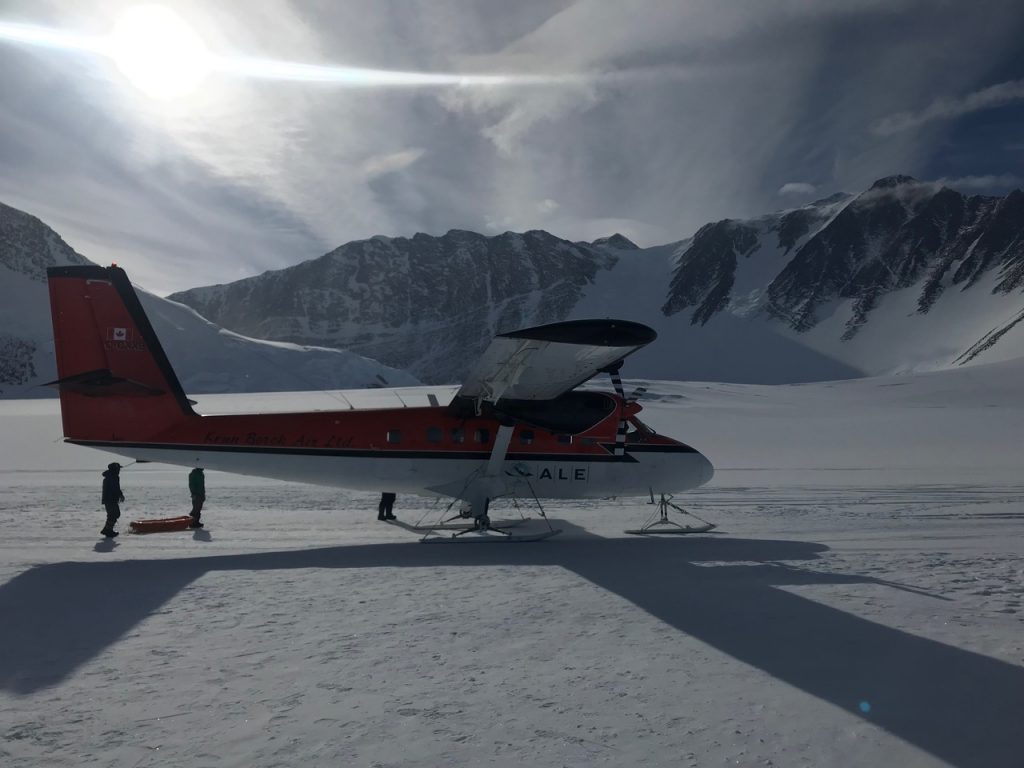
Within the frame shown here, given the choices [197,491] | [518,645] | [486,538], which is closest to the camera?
[518,645]

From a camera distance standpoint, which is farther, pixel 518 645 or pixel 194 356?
pixel 194 356

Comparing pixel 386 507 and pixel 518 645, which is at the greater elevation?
pixel 386 507

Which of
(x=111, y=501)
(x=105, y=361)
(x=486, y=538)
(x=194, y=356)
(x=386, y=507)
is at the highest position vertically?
(x=194, y=356)

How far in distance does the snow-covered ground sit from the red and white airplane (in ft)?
4.37

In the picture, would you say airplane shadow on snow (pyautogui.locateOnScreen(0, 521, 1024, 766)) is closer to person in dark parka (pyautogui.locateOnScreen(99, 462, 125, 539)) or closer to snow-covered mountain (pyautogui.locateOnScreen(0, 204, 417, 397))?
person in dark parka (pyautogui.locateOnScreen(99, 462, 125, 539))

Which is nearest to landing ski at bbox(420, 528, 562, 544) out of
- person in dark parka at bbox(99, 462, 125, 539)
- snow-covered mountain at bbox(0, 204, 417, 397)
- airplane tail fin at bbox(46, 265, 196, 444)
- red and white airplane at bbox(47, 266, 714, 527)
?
red and white airplane at bbox(47, 266, 714, 527)

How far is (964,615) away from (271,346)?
378ft

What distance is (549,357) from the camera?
32.8 ft

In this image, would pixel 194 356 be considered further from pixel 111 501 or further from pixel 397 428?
pixel 397 428

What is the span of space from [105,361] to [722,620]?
11.0 metres

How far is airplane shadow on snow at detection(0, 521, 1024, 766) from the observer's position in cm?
437

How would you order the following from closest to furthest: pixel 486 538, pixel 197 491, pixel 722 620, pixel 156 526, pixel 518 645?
pixel 518 645
pixel 722 620
pixel 486 538
pixel 156 526
pixel 197 491

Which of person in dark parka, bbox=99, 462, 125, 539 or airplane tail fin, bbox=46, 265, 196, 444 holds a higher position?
airplane tail fin, bbox=46, 265, 196, 444

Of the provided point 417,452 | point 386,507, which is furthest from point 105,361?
point 386,507
